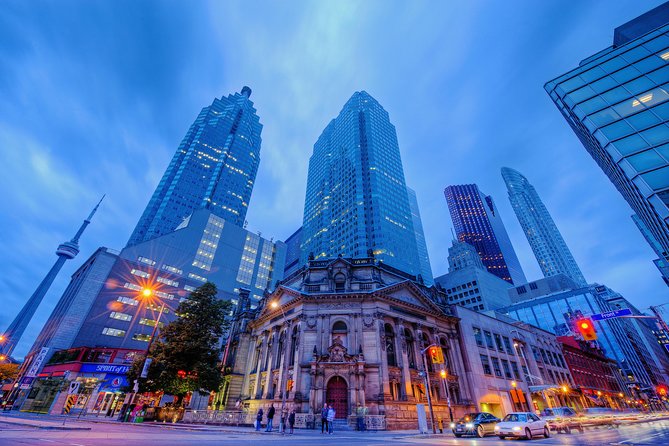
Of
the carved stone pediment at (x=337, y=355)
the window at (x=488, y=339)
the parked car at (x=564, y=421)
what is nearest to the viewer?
the parked car at (x=564, y=421)

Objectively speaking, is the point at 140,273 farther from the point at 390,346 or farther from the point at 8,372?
the point at 390,346

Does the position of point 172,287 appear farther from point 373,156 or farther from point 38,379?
point 373,156

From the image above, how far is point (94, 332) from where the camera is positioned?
5953 cm

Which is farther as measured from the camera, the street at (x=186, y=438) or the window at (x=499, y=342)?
the window at (x=499, y=342)

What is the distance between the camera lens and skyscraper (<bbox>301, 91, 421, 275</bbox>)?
352 ft

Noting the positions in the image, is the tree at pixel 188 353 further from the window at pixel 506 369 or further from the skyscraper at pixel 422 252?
the skyscraper at pixel 422 252

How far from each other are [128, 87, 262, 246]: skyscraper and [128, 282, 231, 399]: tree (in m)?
107

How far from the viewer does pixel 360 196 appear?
382 ft

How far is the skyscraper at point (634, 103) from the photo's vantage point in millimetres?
20656

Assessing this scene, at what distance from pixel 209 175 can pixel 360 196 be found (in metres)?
83.7

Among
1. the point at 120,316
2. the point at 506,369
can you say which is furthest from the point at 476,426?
the point at 120,316

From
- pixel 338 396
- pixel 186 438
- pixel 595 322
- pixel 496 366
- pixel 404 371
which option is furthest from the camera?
pixel 595 322

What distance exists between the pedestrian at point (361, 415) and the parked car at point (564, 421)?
14025 mm

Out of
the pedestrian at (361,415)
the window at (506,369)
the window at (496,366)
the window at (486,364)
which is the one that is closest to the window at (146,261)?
the pedestrian at (361,415)
